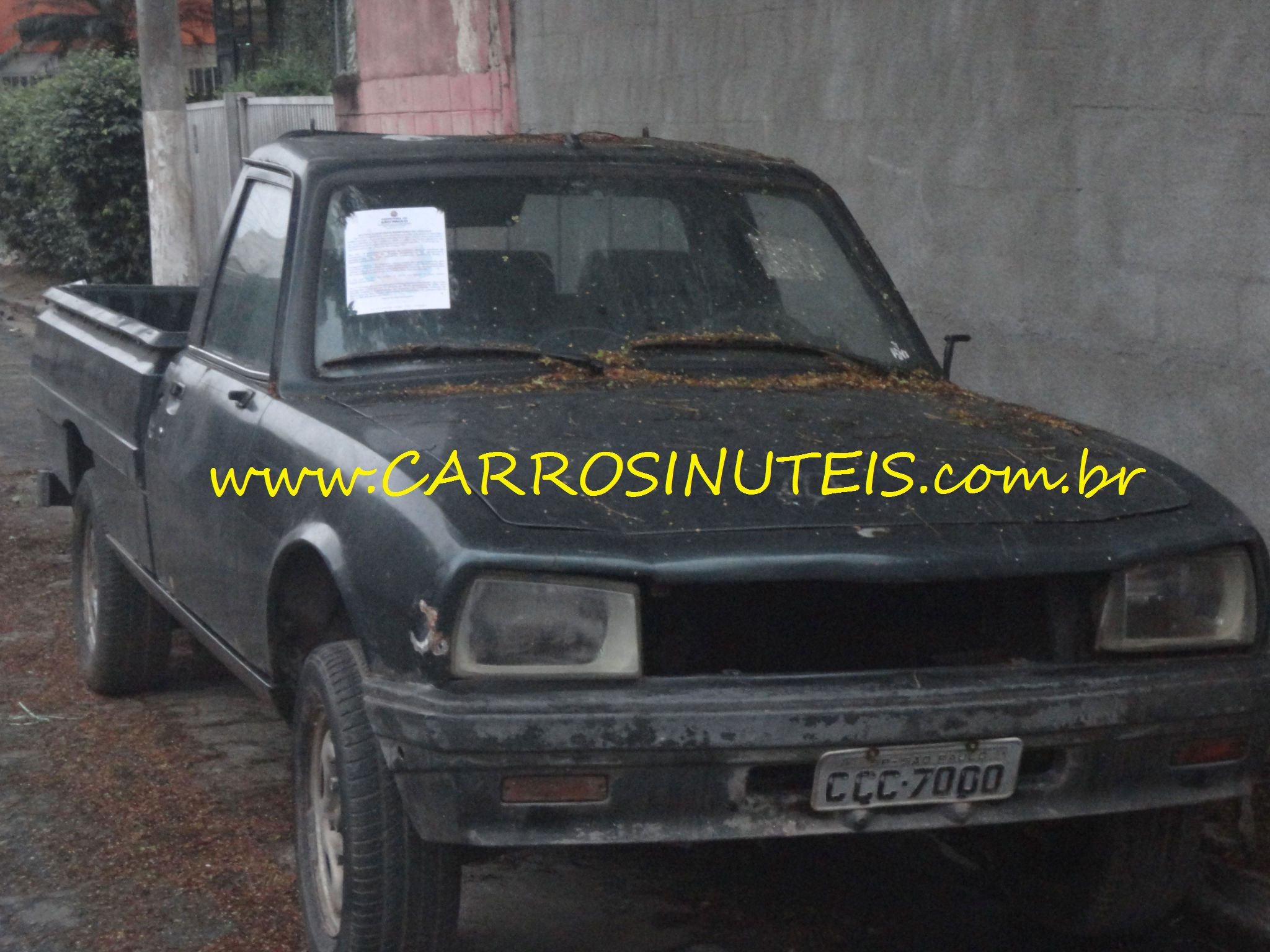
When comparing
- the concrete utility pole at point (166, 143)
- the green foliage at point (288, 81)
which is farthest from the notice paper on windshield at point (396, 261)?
the green foliage at point (288, 81)

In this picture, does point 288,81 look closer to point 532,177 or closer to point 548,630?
point 532,177

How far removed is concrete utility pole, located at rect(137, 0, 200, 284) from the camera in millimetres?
13633

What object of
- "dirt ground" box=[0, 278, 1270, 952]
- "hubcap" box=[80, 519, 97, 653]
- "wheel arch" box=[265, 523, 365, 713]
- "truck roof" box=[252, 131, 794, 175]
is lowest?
"dirt ground" box=[0, 278, 1270, 952]

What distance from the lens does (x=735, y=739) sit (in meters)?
2.99

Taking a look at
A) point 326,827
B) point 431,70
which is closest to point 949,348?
point 326,827

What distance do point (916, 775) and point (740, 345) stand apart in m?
Result: 1.48

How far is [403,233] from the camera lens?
427 cm

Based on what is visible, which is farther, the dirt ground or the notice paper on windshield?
the notice paper on windshield

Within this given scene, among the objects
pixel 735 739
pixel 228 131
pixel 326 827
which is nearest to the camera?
pixel 735 739

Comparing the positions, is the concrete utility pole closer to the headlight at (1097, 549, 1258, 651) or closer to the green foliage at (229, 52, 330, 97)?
the green foliage at (229, 52, 330, 97)

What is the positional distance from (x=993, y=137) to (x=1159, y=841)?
12.8 feet

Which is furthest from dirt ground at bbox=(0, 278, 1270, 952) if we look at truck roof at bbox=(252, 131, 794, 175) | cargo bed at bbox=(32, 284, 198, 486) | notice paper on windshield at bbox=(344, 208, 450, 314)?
truck roof at bbox=(252, 131, 794, 175)

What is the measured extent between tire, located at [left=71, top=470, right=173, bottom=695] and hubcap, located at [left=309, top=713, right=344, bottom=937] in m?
2.08

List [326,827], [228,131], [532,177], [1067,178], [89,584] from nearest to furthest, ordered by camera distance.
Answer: [326,827] < [532,177] < [89,584] < [1067,178] < [228,131]
